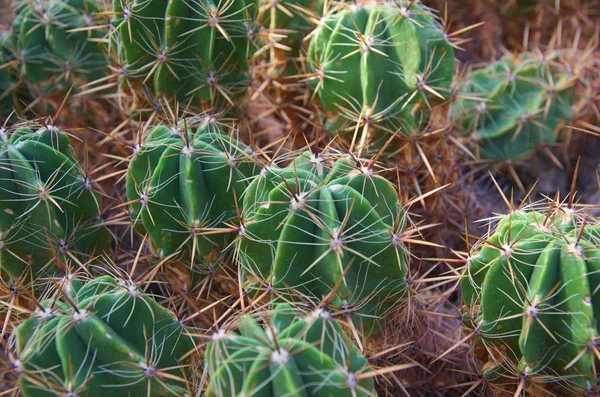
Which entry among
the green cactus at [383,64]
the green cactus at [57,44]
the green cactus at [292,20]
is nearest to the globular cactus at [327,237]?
the green cactus at [383,64]

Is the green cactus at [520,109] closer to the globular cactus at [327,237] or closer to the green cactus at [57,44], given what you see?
the globular cactus at [327,237]

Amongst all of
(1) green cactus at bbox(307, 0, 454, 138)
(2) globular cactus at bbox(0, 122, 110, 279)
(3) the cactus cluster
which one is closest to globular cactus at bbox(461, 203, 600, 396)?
(3) the cactus cluster

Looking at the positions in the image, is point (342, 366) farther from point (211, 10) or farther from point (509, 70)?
point (509, 70)

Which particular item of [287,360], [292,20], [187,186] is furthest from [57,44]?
[287,360]

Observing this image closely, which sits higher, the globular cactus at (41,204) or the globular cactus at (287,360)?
the globular cactus at (287,360)

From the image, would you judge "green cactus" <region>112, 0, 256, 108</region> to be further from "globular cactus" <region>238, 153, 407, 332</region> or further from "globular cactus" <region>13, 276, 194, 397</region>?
"globular cactus" <region>13, 276, 194, 397</region>

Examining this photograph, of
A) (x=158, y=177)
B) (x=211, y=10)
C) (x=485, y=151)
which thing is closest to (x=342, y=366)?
(x=158, y=177)
